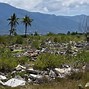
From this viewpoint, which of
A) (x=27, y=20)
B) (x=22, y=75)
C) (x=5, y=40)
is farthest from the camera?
(x=27, y=20)

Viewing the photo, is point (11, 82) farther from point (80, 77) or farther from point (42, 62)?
point (42, 62)

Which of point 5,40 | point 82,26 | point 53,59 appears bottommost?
point 5,40

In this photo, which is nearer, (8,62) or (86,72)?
(86,72)

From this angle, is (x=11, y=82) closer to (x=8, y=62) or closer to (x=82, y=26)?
(x=8, y=62)

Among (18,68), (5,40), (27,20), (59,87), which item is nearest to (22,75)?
(18,68)

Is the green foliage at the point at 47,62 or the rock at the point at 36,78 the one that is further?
the green foliage at the point at 47,62

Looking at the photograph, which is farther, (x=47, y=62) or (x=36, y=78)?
(x=47, y=62)

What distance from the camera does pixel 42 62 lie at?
20391 millimetres

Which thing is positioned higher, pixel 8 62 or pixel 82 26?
pixel 82 26

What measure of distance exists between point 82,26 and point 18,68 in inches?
236

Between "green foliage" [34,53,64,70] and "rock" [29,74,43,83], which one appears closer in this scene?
"rock" [29,74,43,83]

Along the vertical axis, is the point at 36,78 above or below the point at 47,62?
below

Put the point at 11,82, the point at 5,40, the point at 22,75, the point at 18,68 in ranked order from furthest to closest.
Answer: the point at 5,40 → the point at 18,68 → the point at 22,75 → the point at 11,82

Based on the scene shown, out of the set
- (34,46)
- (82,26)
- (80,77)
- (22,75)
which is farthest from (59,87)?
(34,46)
